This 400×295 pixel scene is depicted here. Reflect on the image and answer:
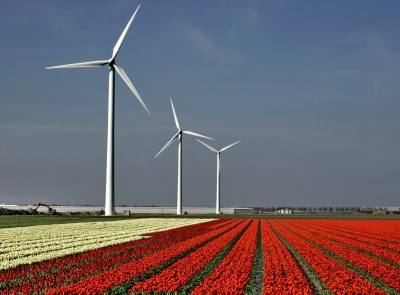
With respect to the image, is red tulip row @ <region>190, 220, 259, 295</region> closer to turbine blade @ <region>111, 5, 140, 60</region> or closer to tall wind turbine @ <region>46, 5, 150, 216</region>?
tall wind turbine @ <region>46, 5, 150, 216</region>

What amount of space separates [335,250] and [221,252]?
292 inches

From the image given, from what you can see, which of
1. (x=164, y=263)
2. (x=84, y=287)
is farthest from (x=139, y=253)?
(x=84, y=287)

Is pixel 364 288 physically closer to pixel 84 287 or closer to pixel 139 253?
pixel 84 287

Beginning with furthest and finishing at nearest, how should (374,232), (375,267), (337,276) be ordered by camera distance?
(374,232) → (375,267) → (337,276)

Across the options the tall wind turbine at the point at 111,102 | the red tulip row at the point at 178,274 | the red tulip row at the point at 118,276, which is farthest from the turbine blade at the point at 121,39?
the red tulip row at the point at 118,276

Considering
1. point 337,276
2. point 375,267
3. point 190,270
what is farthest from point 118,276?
point 375,267

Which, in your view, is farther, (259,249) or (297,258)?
(259,249)

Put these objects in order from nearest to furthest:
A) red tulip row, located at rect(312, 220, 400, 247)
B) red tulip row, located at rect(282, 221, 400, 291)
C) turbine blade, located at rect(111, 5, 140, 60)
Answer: red tulip row, located at rect(282, 221, 400, 291)
red tulip row, located at rect(312, 220, 400, 247)
turbine blade, located at rect(111, 5, 140, 60)

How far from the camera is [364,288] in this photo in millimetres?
17453

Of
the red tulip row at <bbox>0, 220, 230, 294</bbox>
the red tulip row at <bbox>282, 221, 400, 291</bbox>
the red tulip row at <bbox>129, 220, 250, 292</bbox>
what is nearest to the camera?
the red tulip row at <bbox>129, 220, 250, 292</bbox>

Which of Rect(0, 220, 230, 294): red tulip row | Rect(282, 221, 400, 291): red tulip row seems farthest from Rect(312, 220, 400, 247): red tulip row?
Rect(0, 220, 230, 294): red tulip row

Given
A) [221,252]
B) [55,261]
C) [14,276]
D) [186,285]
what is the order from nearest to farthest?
[186,285], [14,276], [55,261], [221,252]

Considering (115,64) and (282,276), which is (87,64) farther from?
(282,276)

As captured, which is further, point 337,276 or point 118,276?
point 337,276
